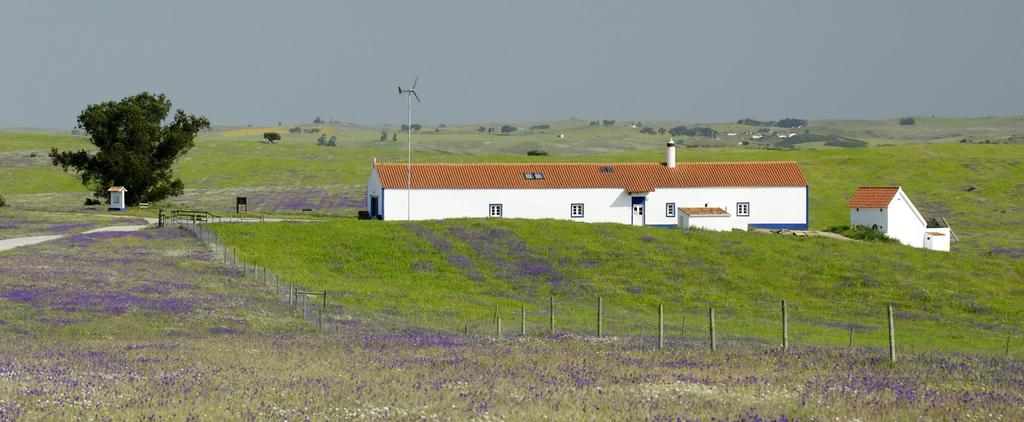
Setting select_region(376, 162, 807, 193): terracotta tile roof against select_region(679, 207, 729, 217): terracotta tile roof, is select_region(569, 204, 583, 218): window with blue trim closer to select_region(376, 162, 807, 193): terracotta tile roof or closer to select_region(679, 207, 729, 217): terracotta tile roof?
select_region(376, 162, 807, 193): terracotta tile roof

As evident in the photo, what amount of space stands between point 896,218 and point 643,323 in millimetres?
44138

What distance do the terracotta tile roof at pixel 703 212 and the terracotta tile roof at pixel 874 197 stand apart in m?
9.55

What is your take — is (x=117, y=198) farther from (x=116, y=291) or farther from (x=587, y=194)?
(x=116, y=291)

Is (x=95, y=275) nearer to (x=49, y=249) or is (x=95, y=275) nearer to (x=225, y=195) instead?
(x=49, y=249)

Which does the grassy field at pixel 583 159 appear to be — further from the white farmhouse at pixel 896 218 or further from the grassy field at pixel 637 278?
the grassy field at pixel 637 278

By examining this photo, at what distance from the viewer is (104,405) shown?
14.7 m

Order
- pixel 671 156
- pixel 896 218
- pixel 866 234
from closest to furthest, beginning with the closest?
pixel 866 234 → pixel 896 218 → pixel 671 156

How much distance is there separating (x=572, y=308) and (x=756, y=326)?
8418 millimetres

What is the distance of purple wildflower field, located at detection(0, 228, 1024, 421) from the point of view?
1490cm

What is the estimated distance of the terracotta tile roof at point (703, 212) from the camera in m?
81.2

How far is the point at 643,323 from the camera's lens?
132 feet

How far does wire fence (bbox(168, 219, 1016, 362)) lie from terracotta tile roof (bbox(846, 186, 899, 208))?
31019 mm

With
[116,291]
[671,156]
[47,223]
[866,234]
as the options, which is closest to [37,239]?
[47,223]

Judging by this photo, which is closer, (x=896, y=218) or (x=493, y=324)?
(x=493, y=324)
